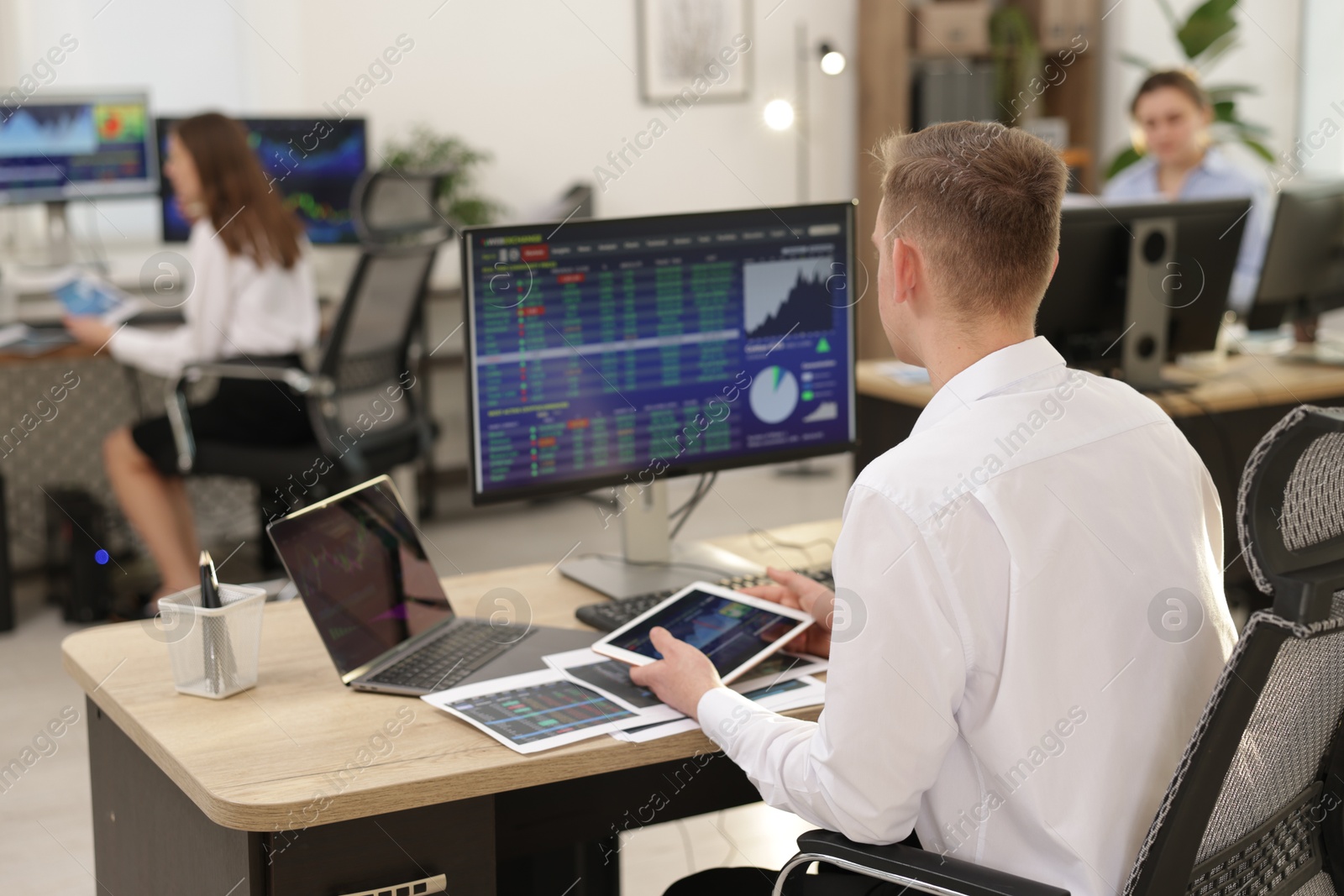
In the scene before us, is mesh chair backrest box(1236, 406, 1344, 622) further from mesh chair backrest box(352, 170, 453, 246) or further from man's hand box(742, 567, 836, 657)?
mesh chair backrest box(352, 170, 453, 246)

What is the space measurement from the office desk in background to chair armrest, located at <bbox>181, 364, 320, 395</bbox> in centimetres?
147

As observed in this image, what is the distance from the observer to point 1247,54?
585cm

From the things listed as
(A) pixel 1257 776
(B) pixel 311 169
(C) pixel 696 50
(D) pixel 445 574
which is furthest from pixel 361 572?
(C) pixel 696 50

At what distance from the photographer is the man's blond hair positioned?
1.29m

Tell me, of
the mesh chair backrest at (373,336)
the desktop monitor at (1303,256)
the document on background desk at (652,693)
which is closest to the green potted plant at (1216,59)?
the desktop monitor at (1303,256)

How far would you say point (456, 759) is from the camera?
1.37m

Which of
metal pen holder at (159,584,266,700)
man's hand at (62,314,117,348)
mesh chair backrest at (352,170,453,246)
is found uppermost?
mesh chair backrest at (352,170,453,246)

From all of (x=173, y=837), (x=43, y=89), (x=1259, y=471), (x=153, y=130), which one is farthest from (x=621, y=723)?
(x=43, y=89)

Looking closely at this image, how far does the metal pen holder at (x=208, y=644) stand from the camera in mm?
1519

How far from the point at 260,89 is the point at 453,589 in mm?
3804

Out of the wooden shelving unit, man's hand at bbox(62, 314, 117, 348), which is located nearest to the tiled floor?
man's hand at bbox(62, 314, 117, 348)

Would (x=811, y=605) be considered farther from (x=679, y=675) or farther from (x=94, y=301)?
(x=94, y=301)

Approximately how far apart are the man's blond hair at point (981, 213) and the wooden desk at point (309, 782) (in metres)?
0.51

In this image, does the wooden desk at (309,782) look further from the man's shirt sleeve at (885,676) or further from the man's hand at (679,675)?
the man's shirt sleeve at (885,676)
